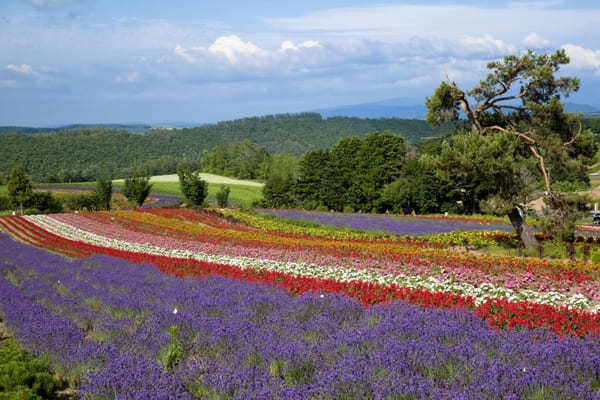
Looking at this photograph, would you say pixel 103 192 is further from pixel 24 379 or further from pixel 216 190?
pixel 24 379

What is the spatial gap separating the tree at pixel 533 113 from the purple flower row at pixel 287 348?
36.6 feet

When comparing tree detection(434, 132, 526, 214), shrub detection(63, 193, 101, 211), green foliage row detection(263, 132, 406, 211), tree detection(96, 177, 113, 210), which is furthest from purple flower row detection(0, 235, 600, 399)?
shrub detection(63, 193, 101, 211)

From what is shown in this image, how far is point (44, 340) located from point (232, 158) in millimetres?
114499

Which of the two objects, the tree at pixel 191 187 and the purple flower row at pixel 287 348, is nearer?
the purple flower row at pixel 287 348

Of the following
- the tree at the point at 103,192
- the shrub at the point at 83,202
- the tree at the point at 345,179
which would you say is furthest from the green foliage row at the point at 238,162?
the tree at the point at 103,192

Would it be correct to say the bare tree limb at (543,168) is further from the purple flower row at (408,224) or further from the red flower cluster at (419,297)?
the purple flower row at (408,224)

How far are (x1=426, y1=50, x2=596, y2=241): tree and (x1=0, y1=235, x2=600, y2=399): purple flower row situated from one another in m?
11.1

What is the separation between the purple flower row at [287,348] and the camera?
4574mm

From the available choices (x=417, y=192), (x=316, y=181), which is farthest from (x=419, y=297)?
(x=316, y=181)

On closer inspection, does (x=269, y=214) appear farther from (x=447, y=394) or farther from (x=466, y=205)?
(x=447, y=394)

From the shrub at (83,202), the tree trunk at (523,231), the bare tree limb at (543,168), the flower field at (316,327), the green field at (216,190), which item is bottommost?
the green field at (216,190)

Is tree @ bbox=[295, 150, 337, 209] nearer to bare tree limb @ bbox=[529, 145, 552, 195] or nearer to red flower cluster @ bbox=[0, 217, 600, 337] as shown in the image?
bare tree limb @ bbox=[529, 145, 552, 195]

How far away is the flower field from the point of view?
4730 millimetres

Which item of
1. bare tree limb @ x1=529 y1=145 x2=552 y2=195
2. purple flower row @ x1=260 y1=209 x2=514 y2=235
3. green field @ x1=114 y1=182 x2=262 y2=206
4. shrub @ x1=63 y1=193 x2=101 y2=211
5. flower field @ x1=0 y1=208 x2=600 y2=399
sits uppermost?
bare tree limb @ x1=529 y1=145 x2=552 y2=195
